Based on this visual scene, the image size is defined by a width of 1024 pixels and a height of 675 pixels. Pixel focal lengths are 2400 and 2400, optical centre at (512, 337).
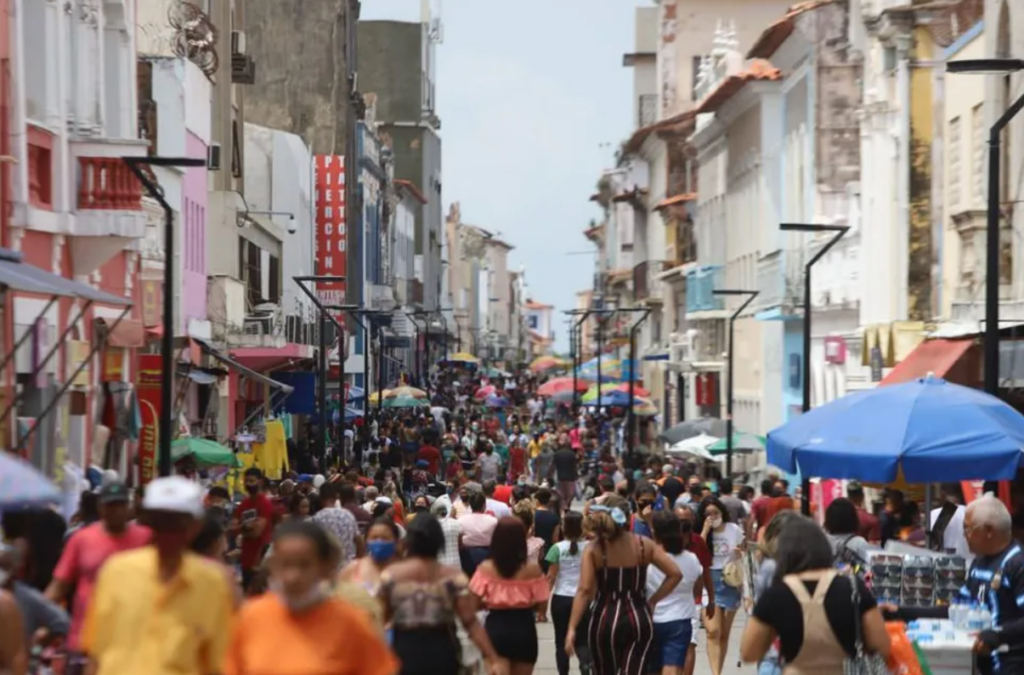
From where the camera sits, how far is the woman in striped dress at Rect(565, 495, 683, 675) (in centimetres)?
1384

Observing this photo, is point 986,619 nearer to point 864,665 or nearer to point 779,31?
point 864,665

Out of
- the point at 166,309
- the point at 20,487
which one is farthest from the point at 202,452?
the point at 20,487

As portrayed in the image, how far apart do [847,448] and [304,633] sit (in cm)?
859

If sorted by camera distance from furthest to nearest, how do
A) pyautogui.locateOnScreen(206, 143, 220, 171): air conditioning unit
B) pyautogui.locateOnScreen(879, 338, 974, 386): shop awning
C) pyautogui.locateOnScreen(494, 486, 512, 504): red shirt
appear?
pyautogui.locateOnScreen(206, 143, 220, 171): air conditioning unit < pyautogui.locateOnScreen(879, 338, 974, 386): shop awning < pyautogui.locateOnScreen(494, 486, 512, 504): red shirt

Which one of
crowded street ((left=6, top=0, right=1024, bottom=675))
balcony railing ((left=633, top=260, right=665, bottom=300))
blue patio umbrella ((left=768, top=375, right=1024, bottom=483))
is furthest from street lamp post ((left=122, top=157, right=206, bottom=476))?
balcony railing ((left=633, top=260, right=665, bottom=300))

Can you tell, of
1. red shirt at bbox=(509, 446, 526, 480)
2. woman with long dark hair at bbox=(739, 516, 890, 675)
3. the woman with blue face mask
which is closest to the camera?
woman with long dark hair at bbox=(739, 516, 890, 675)

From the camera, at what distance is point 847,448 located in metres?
16.1

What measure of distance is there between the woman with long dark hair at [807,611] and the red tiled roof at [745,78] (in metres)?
41.3

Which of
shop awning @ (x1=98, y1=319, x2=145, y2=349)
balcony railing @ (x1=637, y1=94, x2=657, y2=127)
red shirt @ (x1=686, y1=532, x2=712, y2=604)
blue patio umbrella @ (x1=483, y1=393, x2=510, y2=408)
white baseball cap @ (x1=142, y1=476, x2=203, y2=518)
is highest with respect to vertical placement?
balcony railing @ (x1=637, y1=94, x2=657, y2=127)

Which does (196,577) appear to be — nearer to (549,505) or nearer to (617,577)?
(617,577)

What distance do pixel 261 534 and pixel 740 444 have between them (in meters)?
25.5

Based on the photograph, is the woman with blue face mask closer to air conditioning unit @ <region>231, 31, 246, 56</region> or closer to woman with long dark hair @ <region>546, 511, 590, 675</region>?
woman with long dark hair @ <region>546, 511, 590, 675</region>

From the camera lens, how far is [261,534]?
17891mm

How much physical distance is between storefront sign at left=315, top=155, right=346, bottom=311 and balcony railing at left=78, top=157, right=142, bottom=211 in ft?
127
